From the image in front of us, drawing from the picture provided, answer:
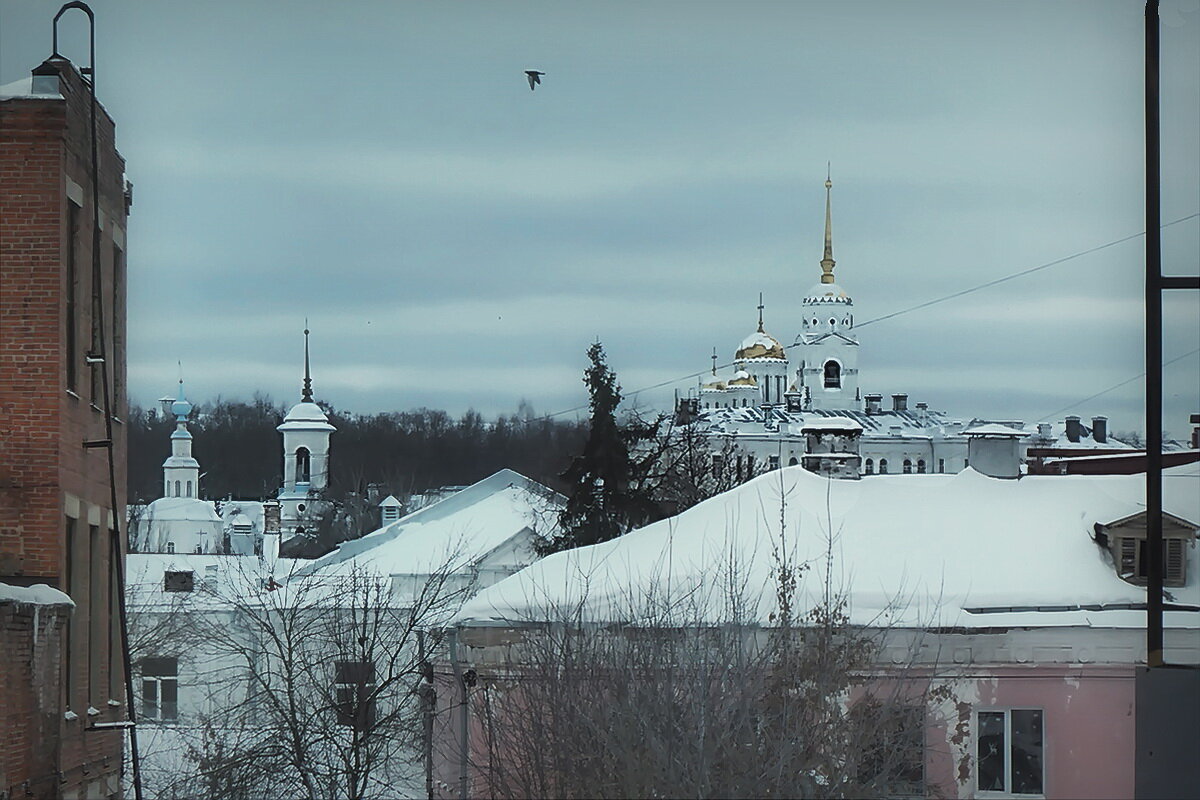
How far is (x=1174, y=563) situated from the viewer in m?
24.5

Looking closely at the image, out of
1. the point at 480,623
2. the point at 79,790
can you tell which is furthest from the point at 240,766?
the point at 79,790

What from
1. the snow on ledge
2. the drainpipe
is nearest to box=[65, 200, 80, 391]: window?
the snow on ledge

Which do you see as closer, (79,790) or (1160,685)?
(1160,685)

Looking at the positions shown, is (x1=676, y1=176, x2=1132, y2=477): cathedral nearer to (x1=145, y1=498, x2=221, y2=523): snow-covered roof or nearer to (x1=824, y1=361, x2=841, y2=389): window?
(x1=824, y1=361, x2=841, y2=389): window

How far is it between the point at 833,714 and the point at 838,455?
47.2ft

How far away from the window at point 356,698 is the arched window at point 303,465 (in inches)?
3389

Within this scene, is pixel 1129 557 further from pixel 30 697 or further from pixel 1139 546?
pixel 30 697

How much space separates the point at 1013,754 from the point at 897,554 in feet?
10.3

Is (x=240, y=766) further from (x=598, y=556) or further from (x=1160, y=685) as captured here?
(x=1160, y=685)

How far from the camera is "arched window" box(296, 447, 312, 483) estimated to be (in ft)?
396

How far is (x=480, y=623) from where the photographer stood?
25.3 m

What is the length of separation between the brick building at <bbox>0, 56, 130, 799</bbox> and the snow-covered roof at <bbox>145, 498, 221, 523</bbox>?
268 feet

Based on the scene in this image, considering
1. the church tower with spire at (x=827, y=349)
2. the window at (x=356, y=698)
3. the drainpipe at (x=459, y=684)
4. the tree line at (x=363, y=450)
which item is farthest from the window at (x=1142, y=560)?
the church tower with spire at (x=827, y=349)

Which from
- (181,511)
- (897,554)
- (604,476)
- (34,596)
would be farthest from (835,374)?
(34,596)
